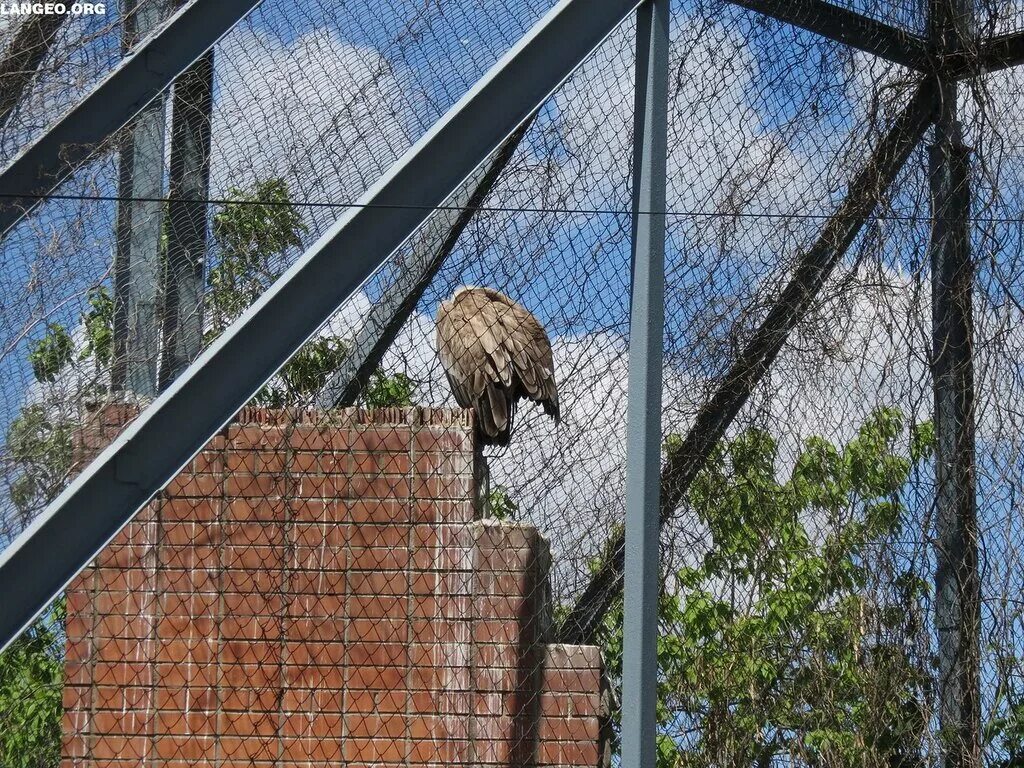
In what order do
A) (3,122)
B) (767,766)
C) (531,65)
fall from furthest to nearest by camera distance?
1. (767,766)
2. (3,122)
3. (531,65)

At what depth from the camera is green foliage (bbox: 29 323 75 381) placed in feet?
Answer: 11.0

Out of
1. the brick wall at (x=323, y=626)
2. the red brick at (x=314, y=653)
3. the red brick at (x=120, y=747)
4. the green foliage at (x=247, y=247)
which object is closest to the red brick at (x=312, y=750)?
the brick wall at (x=323, y=626)

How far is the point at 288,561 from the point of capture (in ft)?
12.3

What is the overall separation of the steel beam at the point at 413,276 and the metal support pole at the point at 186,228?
482 mm

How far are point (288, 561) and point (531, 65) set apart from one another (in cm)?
182

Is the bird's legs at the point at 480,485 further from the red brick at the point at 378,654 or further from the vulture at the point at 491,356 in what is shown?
the red brick at the point at 378,654

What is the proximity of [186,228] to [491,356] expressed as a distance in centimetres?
109

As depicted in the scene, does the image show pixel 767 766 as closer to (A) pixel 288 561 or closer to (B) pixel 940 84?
(A) pixel 288 561

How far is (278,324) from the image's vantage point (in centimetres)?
228

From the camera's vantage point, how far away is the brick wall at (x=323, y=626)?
3.63 metres

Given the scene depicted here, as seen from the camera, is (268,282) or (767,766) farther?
(767,766)

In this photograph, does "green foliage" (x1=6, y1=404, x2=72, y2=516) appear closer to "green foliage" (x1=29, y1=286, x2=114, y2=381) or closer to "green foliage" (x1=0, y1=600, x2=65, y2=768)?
"green foliage" (x1=29, y1=286, x2=114, y2=381)

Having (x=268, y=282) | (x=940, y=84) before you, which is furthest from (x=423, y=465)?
(x=940, y=84)

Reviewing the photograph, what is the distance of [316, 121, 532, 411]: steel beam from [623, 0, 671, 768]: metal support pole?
732mm
